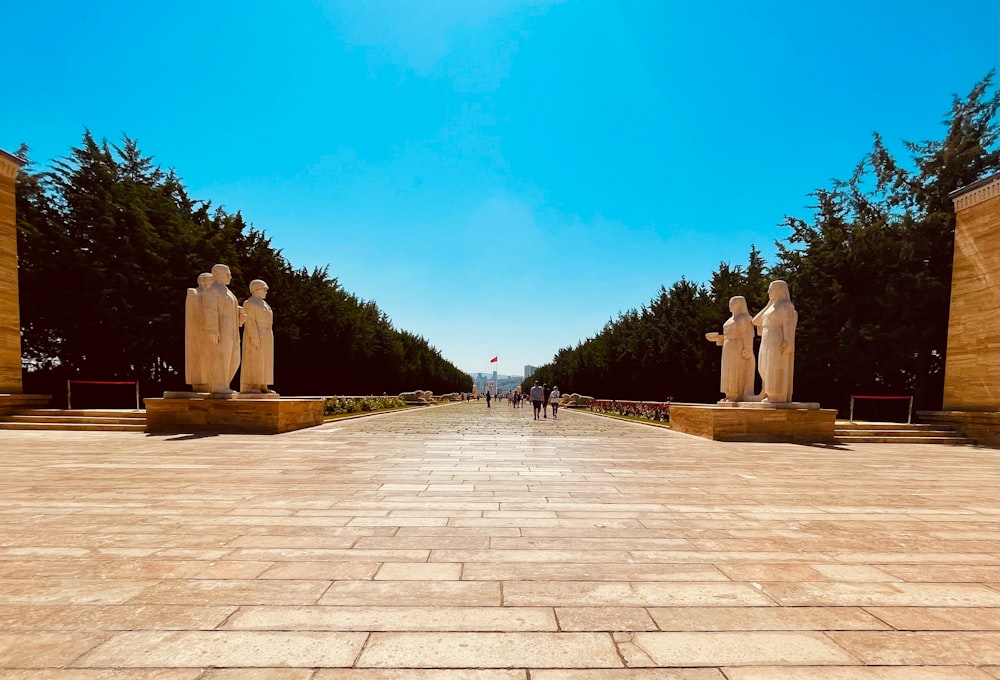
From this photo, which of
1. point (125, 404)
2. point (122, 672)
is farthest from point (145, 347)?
point (122, 672)

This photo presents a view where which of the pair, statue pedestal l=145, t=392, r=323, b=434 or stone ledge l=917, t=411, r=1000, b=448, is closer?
statue pedestal l=145, t=392, r=323, b=434

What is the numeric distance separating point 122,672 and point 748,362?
557 inches

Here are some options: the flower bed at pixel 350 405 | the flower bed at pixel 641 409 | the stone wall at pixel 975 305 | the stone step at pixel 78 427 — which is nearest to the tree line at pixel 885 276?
the stone wall at pixel 975 305

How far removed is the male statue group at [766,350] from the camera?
1222 cm

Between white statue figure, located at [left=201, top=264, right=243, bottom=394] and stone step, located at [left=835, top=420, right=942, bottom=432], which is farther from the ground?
white statue figure, located at [left=201, top=264, right=243, bottom=394]

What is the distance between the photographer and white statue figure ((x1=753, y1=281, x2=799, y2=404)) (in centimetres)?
1220

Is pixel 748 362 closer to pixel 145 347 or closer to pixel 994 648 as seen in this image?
pixel 994 648

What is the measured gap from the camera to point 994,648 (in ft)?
8.43

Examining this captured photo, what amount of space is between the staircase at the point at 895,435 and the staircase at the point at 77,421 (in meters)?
19.0

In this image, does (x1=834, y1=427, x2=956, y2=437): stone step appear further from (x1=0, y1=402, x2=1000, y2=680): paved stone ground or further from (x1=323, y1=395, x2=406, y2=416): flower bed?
(x1=323, y1=395, x2=406, y2=416): flower bed

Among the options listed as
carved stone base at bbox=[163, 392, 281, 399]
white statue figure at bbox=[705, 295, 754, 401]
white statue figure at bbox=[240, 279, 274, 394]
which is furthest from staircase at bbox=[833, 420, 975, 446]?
carved stone base at bbox=[163, 392, 281, 399]

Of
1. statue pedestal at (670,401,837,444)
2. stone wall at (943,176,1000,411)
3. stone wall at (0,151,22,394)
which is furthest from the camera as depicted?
stone wall at (0,151,22,394)

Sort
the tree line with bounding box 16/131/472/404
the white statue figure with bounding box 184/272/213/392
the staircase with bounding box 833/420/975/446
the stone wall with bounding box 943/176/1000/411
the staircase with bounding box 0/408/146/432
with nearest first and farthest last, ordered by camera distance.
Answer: the white statue figure with bounding box 184/272/213/392
the staircase with bounding box 0/408/146/432
the staircase with bounding box 833/420/975/446
the stone wall with bounding box 943/176/1000/411
the tree line with bounding box 16/131/472/404

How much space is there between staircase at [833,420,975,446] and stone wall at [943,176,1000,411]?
1799 mm
